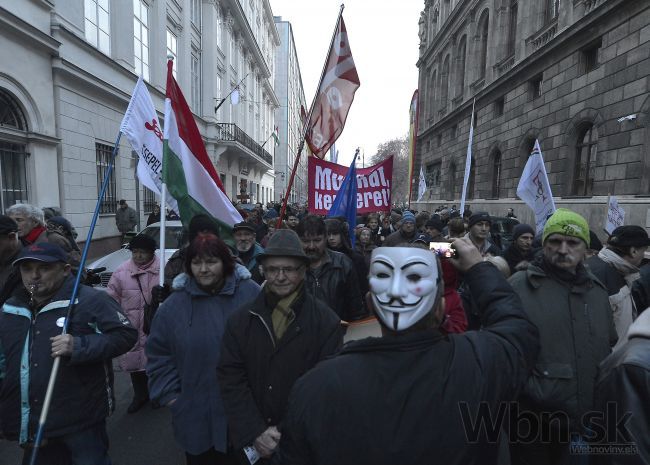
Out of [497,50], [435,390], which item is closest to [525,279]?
[435,390]

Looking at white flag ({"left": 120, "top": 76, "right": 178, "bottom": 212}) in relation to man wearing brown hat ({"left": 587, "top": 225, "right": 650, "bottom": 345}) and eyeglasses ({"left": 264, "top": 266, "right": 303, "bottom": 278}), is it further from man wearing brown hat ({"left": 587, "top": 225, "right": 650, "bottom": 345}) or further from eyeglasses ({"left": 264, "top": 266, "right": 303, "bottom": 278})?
man wearing brown hat ({"left": 587, "top": 225, "right": 650, "bottom": 345})

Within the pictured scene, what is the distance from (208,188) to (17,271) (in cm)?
168

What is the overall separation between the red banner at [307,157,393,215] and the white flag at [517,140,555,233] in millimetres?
1865

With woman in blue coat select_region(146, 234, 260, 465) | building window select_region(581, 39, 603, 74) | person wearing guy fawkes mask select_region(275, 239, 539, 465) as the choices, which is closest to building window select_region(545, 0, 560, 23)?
building window select_region(581, 39, 603, 74)

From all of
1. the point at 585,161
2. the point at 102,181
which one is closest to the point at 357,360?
the point at 102,181

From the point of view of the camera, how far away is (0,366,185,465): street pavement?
311 cm

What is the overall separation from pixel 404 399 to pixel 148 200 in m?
16.8

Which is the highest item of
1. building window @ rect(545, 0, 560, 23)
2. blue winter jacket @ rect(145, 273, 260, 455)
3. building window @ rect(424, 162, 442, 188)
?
building window @ rect(545, 0, 560, 23)

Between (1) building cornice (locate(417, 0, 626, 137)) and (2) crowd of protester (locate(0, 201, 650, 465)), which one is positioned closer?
(2) crowd of protester (locate(0, 201, 650, 465))

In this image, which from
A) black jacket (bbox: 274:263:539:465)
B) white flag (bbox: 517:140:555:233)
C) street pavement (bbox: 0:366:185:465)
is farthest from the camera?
white flag (bbox: 517:140:555:233)

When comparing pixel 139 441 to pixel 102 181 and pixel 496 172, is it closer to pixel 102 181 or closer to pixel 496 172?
pixel 102 181

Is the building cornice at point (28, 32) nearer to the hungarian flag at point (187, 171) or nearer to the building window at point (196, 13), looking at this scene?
the hungarian flag at point (187, 171)

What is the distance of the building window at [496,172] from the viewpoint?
2089 centimetres

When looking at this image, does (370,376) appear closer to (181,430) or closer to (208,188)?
(181,430)
